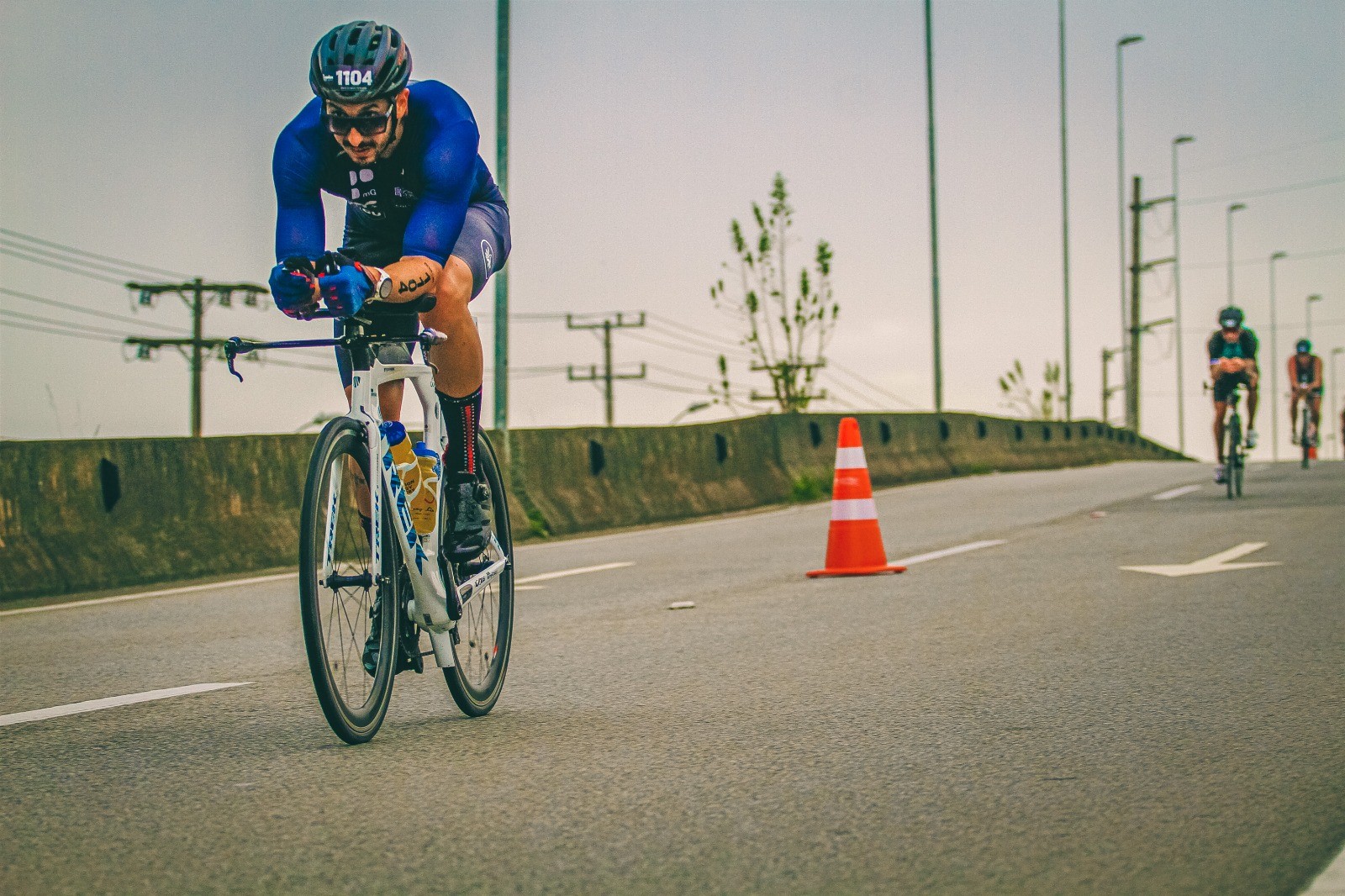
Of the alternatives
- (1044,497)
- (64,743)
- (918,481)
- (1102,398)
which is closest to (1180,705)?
(64,743)

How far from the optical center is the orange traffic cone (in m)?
9.74

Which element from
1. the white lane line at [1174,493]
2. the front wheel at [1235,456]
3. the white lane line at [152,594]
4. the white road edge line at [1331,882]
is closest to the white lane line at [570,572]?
the white lane line at [152,594]

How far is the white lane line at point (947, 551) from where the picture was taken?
1051 centimetres

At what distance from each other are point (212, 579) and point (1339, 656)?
678 cm

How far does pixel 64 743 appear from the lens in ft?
15.4

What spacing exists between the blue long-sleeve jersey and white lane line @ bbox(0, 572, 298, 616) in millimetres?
4623

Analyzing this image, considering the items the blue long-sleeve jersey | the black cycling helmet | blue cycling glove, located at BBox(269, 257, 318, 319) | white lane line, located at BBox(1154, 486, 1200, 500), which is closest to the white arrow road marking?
the blue long-sleeve jersey

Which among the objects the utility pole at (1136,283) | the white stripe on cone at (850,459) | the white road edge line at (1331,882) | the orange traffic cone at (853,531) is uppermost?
the utility pole at (1136,283)

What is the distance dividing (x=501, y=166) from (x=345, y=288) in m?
11.9

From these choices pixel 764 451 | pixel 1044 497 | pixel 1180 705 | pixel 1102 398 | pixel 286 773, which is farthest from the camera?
pixel 1102 398

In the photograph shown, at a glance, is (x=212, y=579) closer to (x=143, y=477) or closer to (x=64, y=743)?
(x=143, y=477)

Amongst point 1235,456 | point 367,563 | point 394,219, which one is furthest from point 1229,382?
point 367,563

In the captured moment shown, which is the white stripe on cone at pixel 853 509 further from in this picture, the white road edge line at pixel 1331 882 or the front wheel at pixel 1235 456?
the front wheel at pixel 1235 456

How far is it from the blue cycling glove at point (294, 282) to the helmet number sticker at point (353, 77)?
553 millimetres
